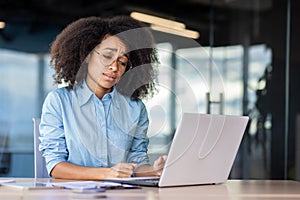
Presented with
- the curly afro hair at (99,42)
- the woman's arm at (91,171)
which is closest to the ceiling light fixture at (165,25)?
the curly afro hair at (99,42)


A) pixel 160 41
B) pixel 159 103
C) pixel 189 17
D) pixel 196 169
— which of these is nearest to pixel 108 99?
pixel 159 103

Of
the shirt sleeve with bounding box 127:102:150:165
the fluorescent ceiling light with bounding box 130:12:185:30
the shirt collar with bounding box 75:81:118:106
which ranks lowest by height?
the shirt sleeve with bounding box 127:102:150:165

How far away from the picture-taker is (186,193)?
1.66 meters

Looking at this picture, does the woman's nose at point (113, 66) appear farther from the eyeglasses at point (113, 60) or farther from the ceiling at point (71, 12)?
the ceiling at point (71, 12)

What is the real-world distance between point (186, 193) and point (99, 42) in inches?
28.3

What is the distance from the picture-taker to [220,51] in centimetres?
495

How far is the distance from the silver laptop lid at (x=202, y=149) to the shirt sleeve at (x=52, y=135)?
0.46m

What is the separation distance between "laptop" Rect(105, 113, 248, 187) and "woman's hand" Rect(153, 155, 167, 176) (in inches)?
1.1

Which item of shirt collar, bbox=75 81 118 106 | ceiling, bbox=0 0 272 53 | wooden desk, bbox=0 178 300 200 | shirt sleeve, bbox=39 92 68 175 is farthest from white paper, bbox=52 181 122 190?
ceiling, bbox=0 0 272 53

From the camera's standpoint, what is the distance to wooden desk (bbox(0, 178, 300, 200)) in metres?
1.55

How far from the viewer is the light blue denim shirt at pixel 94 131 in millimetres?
2035

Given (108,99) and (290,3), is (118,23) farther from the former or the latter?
(290,3)

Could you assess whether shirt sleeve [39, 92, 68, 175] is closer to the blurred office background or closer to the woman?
the woman

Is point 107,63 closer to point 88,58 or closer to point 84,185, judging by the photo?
point 88,58
